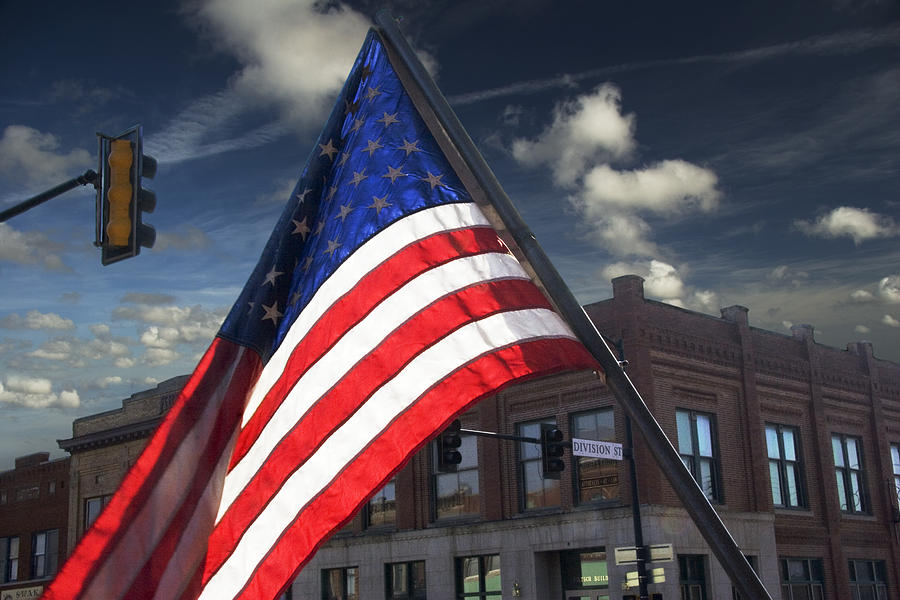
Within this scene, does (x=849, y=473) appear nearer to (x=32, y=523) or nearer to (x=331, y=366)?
(x=331, y=366)

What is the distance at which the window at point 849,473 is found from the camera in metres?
37.4

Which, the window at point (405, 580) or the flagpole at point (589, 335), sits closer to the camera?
the flagpole at point (589, 335)

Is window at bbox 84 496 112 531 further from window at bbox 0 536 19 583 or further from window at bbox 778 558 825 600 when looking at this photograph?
window at bbox 778 558 825 600

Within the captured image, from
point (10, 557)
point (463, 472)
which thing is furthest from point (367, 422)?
point (10, 557)

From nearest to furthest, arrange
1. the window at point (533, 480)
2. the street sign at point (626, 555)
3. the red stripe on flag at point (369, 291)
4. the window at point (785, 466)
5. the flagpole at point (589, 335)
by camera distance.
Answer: the flagpole at point (589, 335) < the red stripe on flag at point (369, 291) < the street sign at point (626, 555) < the window at point (533, 480) < the window at point (785, 466)

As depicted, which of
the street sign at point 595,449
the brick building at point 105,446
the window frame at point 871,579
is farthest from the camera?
the brick building at point 105,446

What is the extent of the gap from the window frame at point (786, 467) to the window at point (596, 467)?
7151mm

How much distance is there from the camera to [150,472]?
6270mm

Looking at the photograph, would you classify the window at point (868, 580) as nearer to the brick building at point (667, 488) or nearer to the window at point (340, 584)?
the brick building at point (667, 488)

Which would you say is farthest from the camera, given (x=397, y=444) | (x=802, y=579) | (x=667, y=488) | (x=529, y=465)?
(x=802, y=579)

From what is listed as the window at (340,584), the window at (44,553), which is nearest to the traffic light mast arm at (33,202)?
the window at (340,584)

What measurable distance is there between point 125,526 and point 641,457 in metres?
24.8

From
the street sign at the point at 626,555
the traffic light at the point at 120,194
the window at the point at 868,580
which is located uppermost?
the traffic light at the point at 120,194

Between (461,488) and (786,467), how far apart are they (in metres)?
11.5
